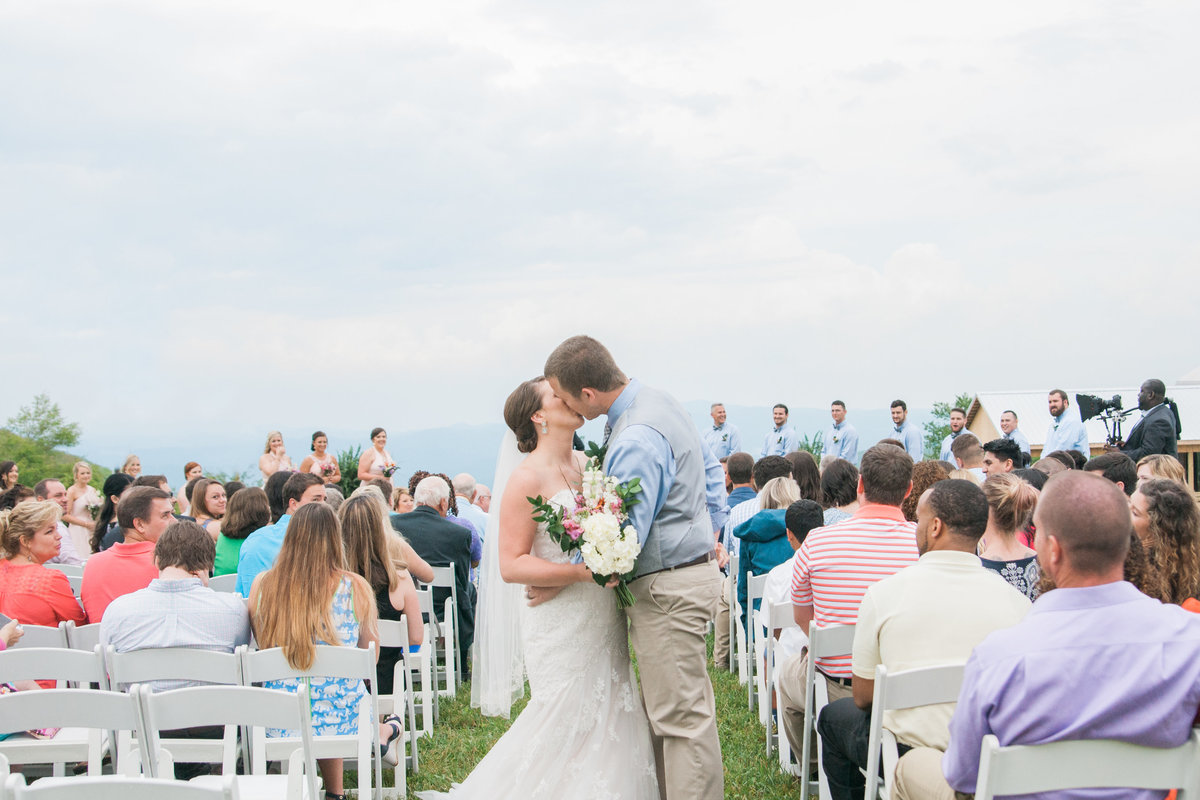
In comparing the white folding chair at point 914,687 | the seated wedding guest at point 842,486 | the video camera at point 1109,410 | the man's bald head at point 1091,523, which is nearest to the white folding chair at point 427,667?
the seated wedding guest at point 842,486

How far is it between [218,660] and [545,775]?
150 cm

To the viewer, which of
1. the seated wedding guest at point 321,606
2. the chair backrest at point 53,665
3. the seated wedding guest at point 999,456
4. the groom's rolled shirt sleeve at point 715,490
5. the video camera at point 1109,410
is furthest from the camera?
the video camera at point 1109,410

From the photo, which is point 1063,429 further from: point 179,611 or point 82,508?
point 82,508

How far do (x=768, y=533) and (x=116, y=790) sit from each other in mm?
4646

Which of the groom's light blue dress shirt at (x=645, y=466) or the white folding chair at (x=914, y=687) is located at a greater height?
the groom's light blue dress shirt at (x=645, y=466)

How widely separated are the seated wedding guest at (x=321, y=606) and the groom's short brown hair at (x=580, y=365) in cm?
147

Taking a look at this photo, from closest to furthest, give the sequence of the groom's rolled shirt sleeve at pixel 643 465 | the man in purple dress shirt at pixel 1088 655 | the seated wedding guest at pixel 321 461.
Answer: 1. the man in purple dress shirt at pixel 1088 655
2. the groom's rolled shirt sleeve at pixel 643 465
3. the seated wedding guest at pixel 321 461

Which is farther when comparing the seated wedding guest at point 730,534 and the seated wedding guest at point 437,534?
the seated wedding guest at point 730,534

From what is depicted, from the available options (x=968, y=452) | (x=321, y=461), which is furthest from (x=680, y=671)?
(x=321, y=461)

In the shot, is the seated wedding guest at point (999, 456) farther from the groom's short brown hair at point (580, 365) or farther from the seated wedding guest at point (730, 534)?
the groom's short brown hair at point (580, 365)

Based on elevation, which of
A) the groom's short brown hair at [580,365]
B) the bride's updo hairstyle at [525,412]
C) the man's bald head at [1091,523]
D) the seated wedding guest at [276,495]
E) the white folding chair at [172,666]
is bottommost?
the white folding chair at [172,666]

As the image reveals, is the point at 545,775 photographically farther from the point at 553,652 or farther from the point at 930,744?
the point at 930,744

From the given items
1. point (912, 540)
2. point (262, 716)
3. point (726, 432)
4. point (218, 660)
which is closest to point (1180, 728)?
point (912, 540)

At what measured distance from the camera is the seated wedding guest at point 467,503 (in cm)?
841
